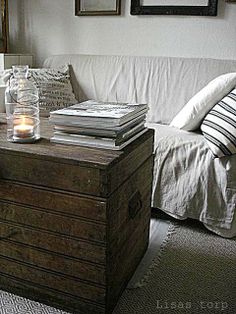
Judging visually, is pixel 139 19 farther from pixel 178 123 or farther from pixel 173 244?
pixel 173 244

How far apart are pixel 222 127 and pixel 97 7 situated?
1.47m

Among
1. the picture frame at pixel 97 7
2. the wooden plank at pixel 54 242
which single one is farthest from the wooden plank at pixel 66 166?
the picture frame at pixel 97 7

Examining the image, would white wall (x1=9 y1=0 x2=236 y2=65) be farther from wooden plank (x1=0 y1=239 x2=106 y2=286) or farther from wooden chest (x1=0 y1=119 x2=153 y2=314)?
wooden plank (x1=0 y1=239 x2=106 y2=286)

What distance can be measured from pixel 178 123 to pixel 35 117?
0.92 m

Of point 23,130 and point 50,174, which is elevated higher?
point 23,130

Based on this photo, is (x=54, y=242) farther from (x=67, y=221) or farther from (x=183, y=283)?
(x=183, y=283)

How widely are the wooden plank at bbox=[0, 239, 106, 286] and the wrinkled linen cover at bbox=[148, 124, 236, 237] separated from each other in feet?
2.53

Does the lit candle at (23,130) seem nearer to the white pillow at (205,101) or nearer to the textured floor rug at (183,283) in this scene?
the textured floor rug at (183,283)

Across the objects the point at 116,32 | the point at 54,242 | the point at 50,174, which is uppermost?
the point at 116,32

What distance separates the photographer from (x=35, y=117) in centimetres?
124

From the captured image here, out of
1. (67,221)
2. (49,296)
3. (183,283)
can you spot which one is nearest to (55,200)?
(67,221)

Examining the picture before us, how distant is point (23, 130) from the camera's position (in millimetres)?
1181

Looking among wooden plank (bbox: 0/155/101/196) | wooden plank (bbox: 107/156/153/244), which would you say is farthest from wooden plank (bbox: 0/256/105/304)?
wooden plank (bbox: 0/155/101/196)

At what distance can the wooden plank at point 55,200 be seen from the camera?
3.38 ft
